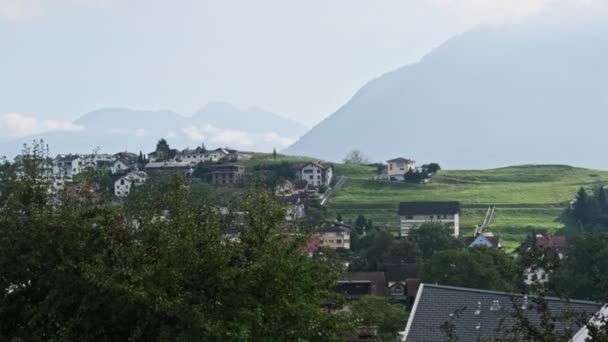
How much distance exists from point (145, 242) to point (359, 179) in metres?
96.1

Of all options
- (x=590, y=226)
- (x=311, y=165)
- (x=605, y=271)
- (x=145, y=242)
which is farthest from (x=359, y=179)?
(x=145, y=242)

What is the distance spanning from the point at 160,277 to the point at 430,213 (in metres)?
75.8

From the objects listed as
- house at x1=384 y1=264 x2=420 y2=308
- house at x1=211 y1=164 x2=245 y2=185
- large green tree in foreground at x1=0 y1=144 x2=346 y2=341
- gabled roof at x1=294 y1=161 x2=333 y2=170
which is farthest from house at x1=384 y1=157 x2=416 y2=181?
large green tree in foreground at x1=0 y1=144 x2=346 y2=341

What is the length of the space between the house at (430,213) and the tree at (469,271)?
37.0 meters

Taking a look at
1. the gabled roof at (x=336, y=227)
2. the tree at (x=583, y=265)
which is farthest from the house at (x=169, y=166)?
the tree at (x=583, y=265)

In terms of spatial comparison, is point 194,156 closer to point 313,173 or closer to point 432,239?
point 313,173

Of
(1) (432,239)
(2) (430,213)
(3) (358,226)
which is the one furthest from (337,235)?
(2) (430,213)

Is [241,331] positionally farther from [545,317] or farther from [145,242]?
[545,317]

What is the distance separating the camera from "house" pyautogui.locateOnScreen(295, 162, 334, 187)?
350 ft

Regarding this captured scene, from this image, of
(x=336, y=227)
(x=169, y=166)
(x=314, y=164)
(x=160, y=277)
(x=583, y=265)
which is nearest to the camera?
(x=160, y=277)

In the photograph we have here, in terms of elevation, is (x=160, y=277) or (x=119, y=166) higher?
(x=119, y=166)

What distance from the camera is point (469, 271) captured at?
152 feet

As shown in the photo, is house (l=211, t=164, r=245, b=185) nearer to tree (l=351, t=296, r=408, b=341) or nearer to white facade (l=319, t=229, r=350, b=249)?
white facade (l=319, t=229, r=350, b=249)

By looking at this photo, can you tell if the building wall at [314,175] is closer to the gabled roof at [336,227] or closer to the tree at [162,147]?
the tree at [162,147]
